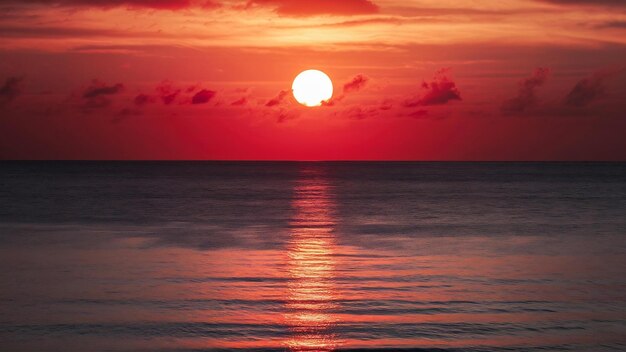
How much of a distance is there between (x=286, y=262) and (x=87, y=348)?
1229 cm

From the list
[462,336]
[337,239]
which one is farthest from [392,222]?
[462,336]

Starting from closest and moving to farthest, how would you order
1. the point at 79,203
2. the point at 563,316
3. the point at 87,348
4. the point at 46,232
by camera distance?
1. the point at 87,348
2. the point at 563,316
3. the point at 46,232
4. the point at 79,203

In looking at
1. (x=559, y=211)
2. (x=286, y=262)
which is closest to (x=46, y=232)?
(x=286, y=262)

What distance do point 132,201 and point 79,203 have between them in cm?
511

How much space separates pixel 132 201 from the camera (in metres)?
67.8

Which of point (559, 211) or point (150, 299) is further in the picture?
point (559, 211)

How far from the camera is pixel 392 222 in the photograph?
45.8 metres

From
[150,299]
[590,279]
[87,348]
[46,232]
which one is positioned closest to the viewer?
[87,348]

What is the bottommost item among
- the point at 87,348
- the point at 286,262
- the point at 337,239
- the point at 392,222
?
the point at 87,348

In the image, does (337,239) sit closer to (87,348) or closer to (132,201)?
(87,348)

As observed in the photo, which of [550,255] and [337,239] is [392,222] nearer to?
Answer: [337,239]

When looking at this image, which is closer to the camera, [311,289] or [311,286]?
[311,289]

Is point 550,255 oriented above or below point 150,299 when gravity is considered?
above

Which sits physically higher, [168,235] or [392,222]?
[392,222]
